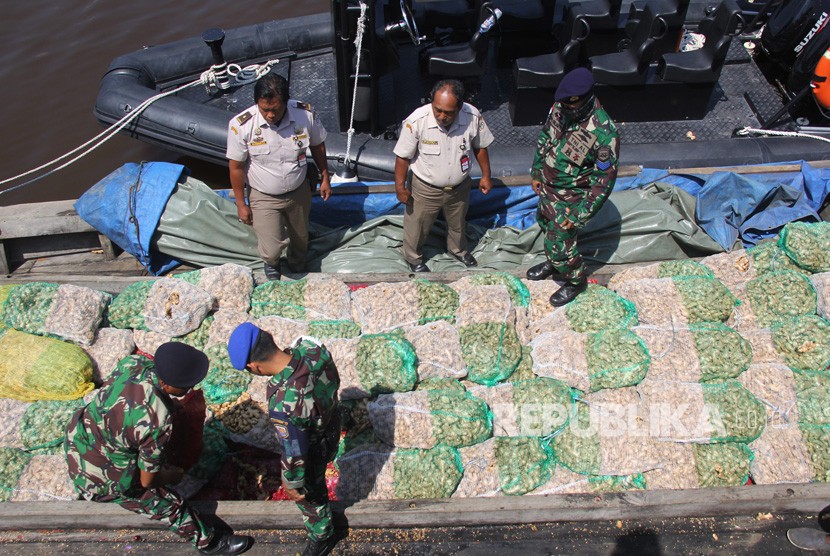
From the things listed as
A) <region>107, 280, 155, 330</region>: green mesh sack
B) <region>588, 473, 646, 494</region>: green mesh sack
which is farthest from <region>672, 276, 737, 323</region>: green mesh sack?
<region>107, 280, 155, 330</region>: green mesh sack

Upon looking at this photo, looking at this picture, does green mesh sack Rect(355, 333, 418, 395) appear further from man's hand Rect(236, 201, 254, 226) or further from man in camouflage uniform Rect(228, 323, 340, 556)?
man's hand Rect(236, 201, 254, 226)

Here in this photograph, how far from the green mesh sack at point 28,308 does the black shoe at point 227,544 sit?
1.79m

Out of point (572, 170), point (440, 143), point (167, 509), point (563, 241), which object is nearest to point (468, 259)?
point (563, 241)

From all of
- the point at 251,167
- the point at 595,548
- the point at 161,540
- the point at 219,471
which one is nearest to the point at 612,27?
the point at 251,167

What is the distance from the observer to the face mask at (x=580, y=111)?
12.0 ft

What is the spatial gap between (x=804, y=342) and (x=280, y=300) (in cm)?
329

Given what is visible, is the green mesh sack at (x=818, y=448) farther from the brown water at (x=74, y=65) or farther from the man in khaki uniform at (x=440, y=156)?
the brown water at (x=74, y=65)

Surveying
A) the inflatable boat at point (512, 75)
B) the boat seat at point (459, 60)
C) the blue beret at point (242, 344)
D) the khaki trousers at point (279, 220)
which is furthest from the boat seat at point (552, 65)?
the blue beret at point (242, 344)

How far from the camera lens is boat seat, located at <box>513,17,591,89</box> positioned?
17.7 ft

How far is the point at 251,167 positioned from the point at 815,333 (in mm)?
3723

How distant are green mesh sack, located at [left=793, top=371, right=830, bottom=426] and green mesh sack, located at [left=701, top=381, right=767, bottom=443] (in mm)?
245

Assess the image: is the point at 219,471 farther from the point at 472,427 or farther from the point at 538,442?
the point at 538,442

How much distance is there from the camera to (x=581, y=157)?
12.5ft

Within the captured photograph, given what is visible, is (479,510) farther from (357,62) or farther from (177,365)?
(357,62)
